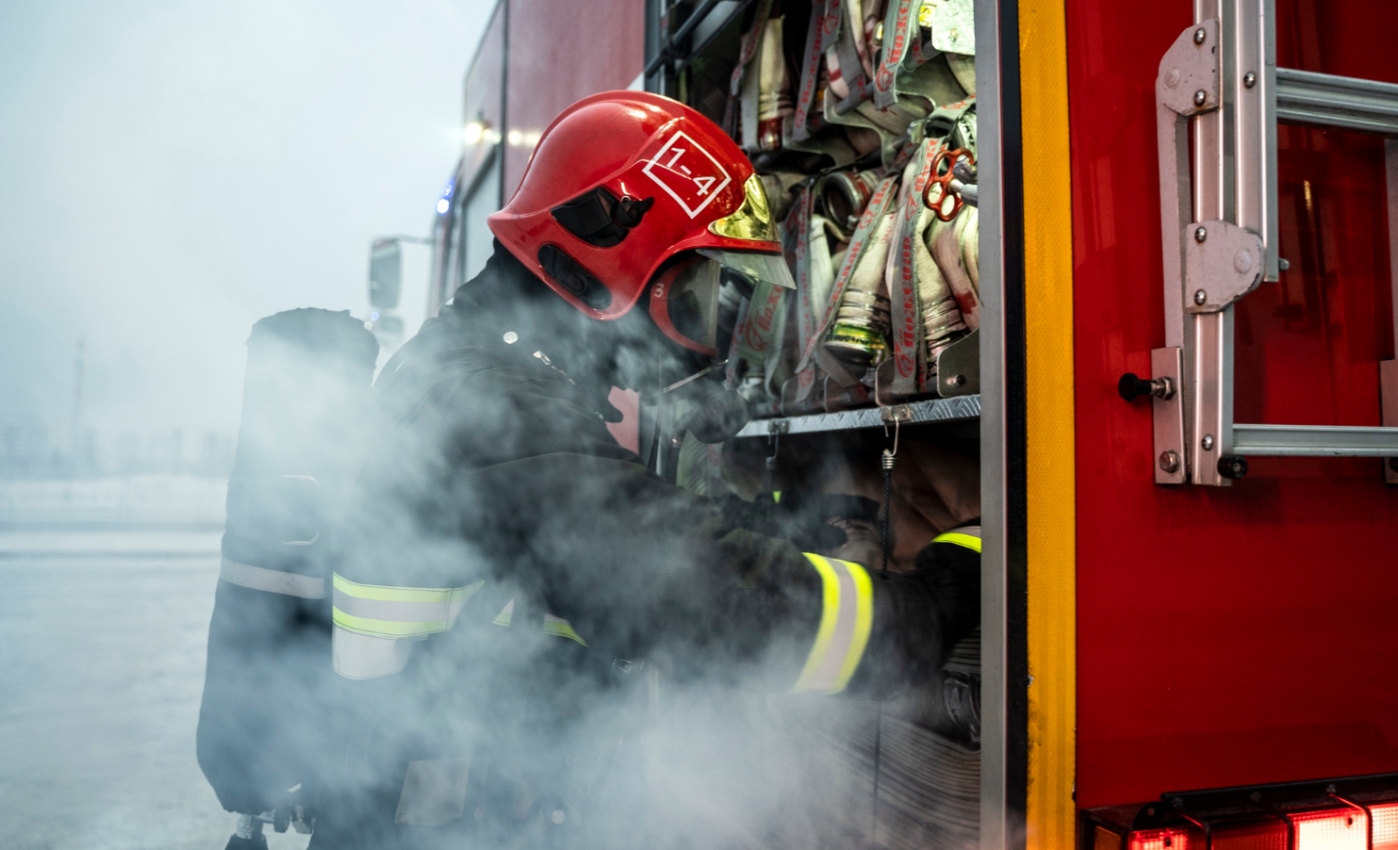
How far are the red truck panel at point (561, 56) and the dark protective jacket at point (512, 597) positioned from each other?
1.72 m

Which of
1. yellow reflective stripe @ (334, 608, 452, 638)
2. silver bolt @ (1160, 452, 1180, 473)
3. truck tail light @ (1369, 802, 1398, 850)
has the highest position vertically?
silver bolt @ (1160, 452, 1180, 473)

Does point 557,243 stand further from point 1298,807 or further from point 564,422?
point 1298,807

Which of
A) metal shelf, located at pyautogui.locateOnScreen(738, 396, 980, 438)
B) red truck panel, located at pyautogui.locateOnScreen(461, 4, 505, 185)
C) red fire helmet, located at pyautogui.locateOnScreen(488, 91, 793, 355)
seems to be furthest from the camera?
red truck panel, located at pyautogui.locateOnScreen(461, 4, 505, 185)

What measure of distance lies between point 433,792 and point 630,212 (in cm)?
124

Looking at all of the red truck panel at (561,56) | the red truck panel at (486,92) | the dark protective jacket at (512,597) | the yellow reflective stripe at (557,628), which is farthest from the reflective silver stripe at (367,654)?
the red truck panel at (486,92)

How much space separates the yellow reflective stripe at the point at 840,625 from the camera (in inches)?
50.0

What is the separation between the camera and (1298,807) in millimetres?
1063

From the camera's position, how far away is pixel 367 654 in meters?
1.39

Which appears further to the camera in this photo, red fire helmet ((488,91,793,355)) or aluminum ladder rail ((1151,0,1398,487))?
red fire helmet ((488,91,793,355))

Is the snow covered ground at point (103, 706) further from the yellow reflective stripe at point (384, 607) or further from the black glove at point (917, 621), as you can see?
the black glove at point (917, 621)

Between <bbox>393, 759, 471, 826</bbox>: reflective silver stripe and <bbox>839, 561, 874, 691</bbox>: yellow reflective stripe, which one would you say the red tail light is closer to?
<bbox>839, 561, 874, 691</bbox>: yellow reflective stripe

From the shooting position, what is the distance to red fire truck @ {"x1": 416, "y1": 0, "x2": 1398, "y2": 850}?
1.03 metres

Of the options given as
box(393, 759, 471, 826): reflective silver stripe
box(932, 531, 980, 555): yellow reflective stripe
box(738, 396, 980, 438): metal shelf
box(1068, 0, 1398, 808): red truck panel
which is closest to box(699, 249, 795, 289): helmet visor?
box(738, 396, 980, 438): metal shelf

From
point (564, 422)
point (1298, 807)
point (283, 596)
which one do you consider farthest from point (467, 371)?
point (1298, 807)
